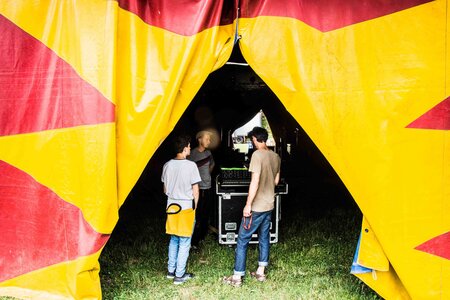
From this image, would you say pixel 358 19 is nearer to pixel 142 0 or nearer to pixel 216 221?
pixel 142 0

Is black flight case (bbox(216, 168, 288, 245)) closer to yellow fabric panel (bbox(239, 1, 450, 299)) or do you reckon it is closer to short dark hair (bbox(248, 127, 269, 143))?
short dark hair (bbox(248, 127, 269, 143))

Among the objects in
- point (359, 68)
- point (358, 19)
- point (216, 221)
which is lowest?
point (216, 221)

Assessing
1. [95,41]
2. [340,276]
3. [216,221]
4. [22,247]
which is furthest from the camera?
[216,221]

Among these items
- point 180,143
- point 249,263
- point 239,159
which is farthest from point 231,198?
point 239,159

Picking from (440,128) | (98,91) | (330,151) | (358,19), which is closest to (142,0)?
(98,91)

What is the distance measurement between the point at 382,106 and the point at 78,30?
2609 millimetres

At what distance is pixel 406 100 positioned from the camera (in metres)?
3.38

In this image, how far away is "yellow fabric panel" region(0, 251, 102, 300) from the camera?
3363 millimetres

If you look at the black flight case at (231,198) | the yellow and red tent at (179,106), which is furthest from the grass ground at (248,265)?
the yellow and red tent at (179,106)

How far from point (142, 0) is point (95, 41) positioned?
54 cm

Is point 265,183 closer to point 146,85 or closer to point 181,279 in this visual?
point 181,279

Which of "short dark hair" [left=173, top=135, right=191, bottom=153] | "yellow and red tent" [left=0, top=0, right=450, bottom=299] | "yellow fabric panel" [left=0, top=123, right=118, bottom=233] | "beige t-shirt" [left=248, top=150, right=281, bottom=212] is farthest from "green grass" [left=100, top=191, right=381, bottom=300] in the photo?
"short dark hair" [left=173, top=135, right=191, bottom=153]

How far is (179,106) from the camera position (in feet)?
11.6

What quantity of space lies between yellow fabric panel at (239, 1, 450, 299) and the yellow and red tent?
11 mm
